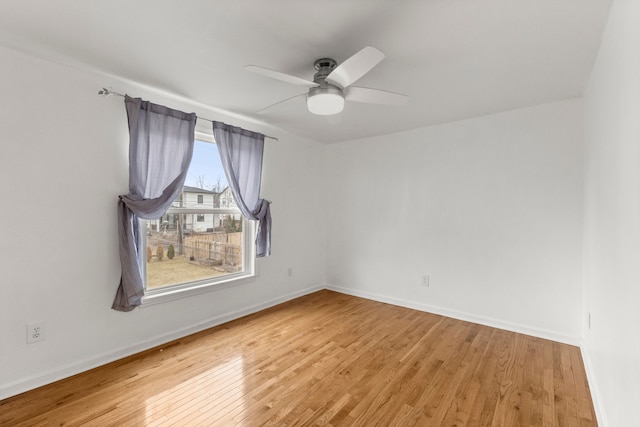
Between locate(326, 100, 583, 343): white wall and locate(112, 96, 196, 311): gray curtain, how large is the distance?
2382 mm

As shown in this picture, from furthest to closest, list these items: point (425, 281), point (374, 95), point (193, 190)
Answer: point (425, 281), point (193, 190), point (374, 95)

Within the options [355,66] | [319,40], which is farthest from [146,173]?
[355,66]

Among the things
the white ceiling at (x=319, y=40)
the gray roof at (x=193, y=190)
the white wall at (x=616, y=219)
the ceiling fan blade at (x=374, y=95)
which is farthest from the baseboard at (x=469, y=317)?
the ceiling fan blade at (x=374, y=95)

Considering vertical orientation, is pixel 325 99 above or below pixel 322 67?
below

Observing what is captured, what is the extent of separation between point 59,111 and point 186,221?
4.25ft

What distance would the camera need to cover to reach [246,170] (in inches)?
131

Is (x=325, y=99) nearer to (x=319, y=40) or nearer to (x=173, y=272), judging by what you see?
(x=319, y=40)

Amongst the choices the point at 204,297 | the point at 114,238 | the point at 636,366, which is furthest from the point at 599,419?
the point at 114,238

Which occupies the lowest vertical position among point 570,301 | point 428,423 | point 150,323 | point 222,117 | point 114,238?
point 428,423

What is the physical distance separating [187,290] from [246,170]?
4.58 feet

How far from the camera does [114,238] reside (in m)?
2.40

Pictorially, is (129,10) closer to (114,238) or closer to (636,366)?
(114,238)

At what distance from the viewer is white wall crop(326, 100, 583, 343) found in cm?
279

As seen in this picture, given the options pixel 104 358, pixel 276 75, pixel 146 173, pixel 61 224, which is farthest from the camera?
pixel 146 173
